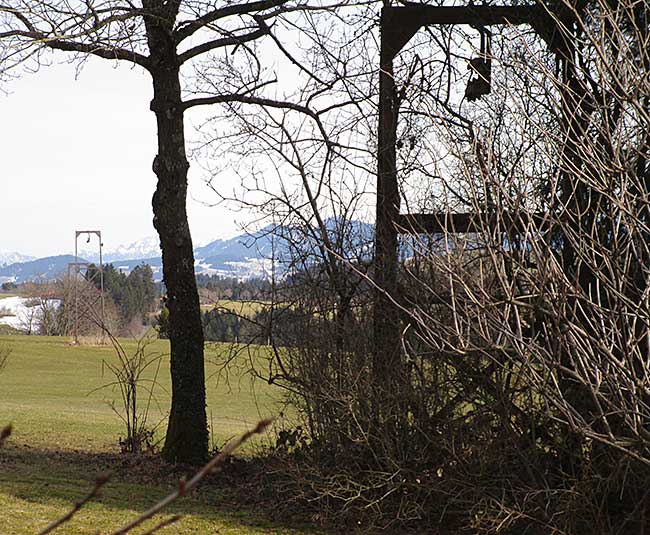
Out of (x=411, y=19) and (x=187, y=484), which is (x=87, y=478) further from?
(x=187, y=484)

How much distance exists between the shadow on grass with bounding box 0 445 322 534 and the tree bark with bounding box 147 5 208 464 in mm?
615

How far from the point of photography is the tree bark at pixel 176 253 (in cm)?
1057

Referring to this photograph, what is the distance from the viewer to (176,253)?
1065cm

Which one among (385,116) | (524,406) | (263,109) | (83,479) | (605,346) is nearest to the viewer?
(605,346)

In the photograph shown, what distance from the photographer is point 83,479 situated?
945cm

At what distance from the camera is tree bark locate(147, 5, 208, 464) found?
10570 millimetres

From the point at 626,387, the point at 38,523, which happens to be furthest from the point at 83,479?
the point at 626,387

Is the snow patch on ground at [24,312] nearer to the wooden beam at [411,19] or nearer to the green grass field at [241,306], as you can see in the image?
the green grass field at [241,306]

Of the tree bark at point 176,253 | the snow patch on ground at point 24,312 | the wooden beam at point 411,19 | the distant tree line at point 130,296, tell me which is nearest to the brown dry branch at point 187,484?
the wooden beam at point 411,19

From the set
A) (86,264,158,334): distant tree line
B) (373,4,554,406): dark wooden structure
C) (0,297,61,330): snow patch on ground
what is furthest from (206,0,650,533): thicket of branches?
(86,264,158,334): distant tree line

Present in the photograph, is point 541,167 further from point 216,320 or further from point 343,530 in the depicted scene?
point 216,320

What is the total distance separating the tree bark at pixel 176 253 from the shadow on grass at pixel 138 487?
24.2 inches

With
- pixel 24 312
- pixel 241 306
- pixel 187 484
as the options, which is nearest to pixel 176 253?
pixel 241 306

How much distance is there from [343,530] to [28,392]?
779 inches
